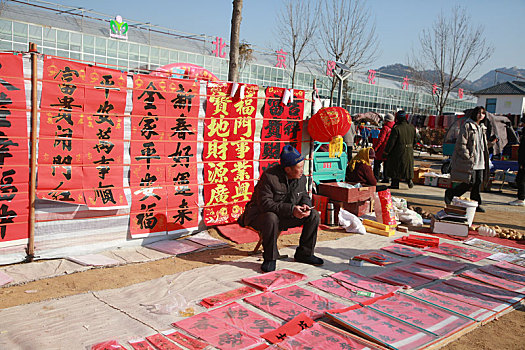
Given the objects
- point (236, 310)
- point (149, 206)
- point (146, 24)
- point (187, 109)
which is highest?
point (146, 24)

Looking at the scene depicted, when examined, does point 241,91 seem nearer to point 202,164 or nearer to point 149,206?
point 202,164

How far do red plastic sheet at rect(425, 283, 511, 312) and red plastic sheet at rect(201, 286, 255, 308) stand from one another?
1758 mm

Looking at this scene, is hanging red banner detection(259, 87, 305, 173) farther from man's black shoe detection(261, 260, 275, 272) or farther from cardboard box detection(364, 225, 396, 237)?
man's black shoe detection(261, 260, 275, 272)

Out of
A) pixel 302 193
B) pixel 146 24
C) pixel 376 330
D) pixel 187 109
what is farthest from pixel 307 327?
pixel 146 24

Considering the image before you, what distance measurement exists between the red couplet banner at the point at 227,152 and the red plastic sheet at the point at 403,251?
211 centimetres

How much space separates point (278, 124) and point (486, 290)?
3.54 m

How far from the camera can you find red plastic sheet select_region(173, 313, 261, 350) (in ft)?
9.75

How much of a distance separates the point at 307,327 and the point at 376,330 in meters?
0.50

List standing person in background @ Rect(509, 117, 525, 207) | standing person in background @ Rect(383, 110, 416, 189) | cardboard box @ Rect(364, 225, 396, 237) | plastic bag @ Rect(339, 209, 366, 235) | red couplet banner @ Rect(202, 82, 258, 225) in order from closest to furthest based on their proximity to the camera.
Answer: red couplet banner @ Rect(202, 82, 258, 225) < cardboard box @ Rect(364, 225, 396, 237) < plastic bag @ Rect(339, 209, 366, 235) < standing person in background @ Rect(509, 117, 525, 207) < standing person in background @ Rect(383, 110, 416, 189)

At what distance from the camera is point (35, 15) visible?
16469 millimetres

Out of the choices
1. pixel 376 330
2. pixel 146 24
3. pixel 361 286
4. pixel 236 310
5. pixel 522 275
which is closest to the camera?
pixel 376 330

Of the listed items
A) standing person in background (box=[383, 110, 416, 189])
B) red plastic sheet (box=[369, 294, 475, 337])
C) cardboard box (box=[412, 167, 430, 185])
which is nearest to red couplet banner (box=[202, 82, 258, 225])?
red plastic sheet (box=[369, 294, 475, 337])

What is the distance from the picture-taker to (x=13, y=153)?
4375 millimetres

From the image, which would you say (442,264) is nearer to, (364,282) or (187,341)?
(364,282)
